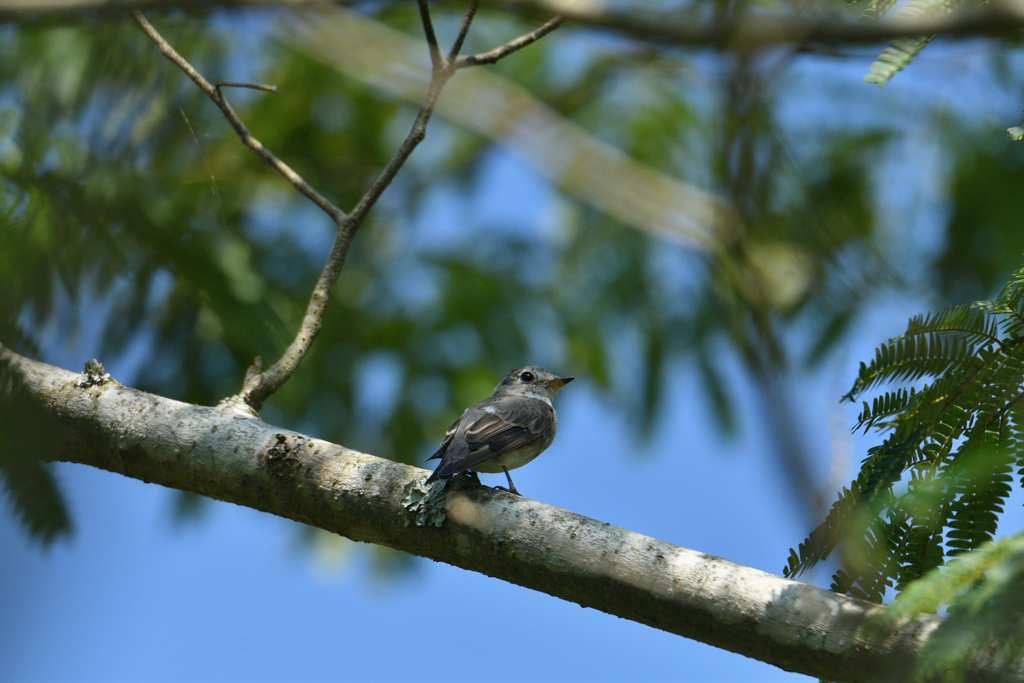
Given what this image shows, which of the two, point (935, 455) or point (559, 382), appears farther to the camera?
point (559, 382)

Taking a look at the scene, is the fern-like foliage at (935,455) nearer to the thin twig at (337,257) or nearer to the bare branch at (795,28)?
the bare branch at (795,28)

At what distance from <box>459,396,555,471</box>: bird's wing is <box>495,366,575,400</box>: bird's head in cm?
44

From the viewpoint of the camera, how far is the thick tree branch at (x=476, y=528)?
2.28 meters

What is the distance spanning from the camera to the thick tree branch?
228 cm

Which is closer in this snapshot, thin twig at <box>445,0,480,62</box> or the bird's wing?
thin twig at <box>445,0,480,62</box>

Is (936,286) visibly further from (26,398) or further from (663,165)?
(26,398)

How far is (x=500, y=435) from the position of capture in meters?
4.13

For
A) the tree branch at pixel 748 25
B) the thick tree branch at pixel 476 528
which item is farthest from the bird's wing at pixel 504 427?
the tree branch at pixel 748 25

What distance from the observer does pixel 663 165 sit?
595cm

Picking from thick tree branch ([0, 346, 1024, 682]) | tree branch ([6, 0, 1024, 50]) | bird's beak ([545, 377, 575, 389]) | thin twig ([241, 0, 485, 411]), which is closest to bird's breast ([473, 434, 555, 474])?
bird's beak ([545, 377, 575, 389])

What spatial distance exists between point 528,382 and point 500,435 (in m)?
1.41

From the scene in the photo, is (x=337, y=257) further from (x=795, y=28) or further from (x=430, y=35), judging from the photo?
(x=795, y=28)

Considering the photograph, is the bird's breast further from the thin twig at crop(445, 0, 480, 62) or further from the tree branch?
the tree branch

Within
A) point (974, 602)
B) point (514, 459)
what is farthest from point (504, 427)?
point (974, 602)
